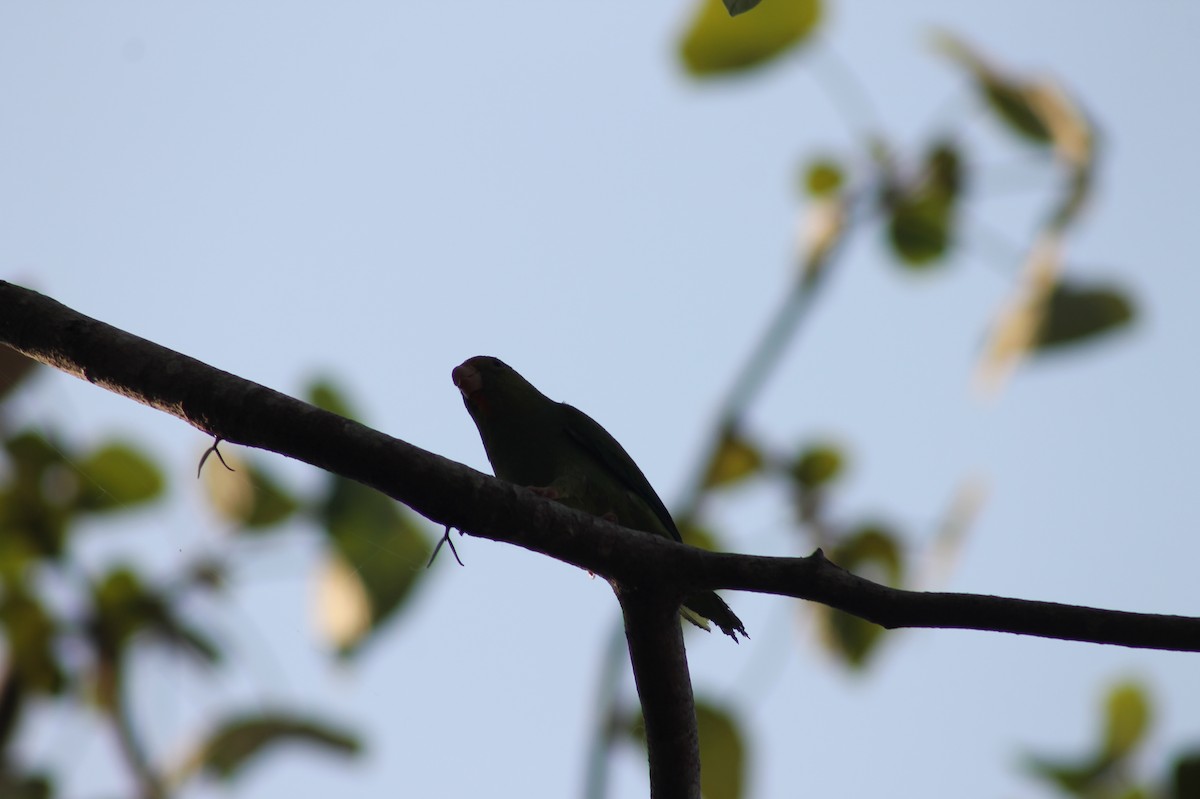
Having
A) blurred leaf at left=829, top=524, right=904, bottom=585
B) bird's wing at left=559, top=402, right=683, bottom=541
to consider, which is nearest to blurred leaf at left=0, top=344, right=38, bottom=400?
bird's wing at left=559, top=402, right=683, bottom=541

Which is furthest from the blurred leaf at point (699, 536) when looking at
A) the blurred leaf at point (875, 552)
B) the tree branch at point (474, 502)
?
the tree branch at point (474, 502)

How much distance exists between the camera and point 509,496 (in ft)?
8.52

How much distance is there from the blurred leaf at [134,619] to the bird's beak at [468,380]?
1574mm

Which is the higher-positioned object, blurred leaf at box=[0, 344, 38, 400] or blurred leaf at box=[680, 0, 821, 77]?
blurred leaf at box=[680, 0, 821, 77]

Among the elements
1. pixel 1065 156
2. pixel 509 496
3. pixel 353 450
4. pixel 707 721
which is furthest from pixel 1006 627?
pixel 1065 156

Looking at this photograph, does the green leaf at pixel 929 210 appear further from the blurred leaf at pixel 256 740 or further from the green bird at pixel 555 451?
the blurred leaf at pixel 256 740

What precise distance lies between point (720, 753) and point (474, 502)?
1988 millimetres

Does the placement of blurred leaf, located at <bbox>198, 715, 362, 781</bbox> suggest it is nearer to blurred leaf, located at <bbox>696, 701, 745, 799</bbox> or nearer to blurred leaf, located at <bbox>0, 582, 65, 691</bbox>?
blurred leaf, located at <bbox>0, 582, 65, 691</bbox>

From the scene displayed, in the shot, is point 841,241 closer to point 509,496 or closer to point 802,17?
point 802,17

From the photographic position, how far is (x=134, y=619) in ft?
14.8

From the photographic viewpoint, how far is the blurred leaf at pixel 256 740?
4.12 meters

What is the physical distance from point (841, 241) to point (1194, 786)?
2744 mm

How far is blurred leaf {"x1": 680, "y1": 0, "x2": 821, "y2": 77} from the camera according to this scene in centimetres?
426

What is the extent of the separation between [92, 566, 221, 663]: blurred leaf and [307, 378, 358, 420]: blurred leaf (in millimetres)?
1099
